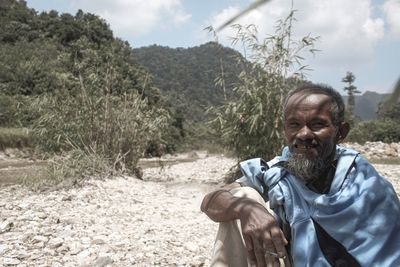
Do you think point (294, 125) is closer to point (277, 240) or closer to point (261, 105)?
point (277, 240)

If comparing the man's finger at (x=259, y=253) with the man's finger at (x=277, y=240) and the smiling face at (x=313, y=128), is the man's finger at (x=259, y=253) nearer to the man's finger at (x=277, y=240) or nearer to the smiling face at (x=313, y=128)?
the man's finger at (x=277, y=240)

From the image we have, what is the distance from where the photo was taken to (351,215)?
1.26 meters

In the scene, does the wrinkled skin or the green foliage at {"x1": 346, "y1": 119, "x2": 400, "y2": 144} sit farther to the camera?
the green foliage at {"x1": 346, "y1": 119, "x2": 400, "y2": 144}

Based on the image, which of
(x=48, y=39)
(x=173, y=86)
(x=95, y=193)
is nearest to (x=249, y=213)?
(x=95, y=193)

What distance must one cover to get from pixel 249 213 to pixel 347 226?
0.92 feet

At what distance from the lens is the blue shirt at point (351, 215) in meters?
1.25

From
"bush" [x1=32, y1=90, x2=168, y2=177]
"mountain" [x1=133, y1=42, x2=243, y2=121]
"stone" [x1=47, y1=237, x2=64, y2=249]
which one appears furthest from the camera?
"mountain" [x1=133, y1=42, x2=243, y2=121]

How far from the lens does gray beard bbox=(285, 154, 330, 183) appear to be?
4.48 ft

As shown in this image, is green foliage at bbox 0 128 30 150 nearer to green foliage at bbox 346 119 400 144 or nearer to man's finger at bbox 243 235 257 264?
green foliage at bbox 346 119 400 144

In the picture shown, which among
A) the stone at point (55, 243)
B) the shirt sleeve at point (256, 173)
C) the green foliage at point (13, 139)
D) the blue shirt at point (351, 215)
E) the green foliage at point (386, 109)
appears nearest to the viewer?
the green foliage at point (386, 109)

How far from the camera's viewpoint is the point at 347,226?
4.16ft

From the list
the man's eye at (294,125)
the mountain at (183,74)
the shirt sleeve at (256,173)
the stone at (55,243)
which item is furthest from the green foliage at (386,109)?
the mountain at (183,74)

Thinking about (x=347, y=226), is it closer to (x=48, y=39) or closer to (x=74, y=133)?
(x=74, y=133)

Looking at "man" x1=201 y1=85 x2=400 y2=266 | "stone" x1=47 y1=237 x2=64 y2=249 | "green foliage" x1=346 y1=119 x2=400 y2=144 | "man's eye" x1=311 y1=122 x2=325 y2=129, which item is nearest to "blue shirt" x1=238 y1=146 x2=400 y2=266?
"man" x1=201 y1=85 x2=400 y2=266
